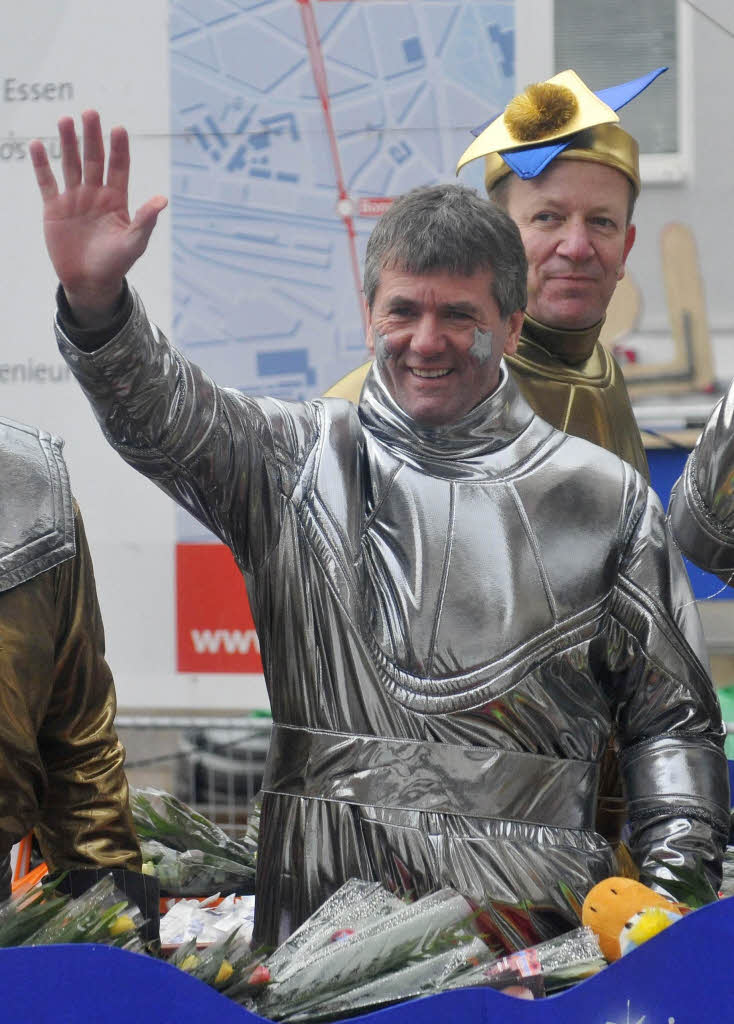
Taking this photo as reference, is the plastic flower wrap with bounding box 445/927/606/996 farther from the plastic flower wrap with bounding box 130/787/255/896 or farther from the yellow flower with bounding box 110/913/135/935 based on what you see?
the plastic flower wrap with bounding box 130/787/255/896

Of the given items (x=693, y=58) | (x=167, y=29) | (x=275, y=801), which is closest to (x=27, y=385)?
(x=167, y=29)

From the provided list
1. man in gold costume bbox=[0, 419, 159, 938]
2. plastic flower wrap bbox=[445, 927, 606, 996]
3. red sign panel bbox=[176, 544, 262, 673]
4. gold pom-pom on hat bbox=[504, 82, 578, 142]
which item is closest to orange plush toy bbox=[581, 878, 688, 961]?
plastic flower wrap bbox=[445, 927, 606, 996]

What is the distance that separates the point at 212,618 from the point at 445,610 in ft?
7.44

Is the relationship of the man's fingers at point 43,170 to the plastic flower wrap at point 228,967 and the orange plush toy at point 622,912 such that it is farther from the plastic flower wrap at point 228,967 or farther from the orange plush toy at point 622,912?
the orange plush toy at point 622,912

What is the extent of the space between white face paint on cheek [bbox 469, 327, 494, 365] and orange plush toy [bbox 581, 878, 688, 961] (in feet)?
2.39

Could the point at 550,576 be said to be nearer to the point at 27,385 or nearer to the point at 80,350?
the point at 80,350

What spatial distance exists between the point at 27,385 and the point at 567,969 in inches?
113

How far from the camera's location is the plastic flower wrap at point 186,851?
2885mm

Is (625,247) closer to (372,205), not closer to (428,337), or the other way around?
(428,337)

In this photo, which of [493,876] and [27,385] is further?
[27,385]

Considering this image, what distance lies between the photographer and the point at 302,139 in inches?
175

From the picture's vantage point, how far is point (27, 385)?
4.52 metres

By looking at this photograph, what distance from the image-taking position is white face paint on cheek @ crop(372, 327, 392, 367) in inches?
92.5

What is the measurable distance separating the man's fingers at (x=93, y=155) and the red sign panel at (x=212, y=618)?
2463mm
